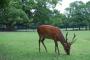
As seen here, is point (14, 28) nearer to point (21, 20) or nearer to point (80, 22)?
point (21, 20)

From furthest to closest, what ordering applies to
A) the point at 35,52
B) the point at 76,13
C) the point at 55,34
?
the point at 76,13 < the point at 35,52 < the point at 55,34

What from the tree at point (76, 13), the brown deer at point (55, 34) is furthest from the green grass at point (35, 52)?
the tree at point (76, 13)

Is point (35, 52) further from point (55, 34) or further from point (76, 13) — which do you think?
point (76, 13)

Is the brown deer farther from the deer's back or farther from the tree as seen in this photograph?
the tree

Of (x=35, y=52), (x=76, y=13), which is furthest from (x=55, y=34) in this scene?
(x=76, y=13)

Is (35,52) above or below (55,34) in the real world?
below

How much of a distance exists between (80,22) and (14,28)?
75.2 ft

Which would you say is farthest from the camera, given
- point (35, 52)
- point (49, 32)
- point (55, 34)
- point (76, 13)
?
point (76, 13)

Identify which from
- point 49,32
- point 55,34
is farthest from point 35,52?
point 55,34

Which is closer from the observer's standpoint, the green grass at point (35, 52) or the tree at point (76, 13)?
the green grass at point (35, 52)

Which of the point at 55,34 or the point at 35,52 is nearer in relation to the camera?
the point at 55,34

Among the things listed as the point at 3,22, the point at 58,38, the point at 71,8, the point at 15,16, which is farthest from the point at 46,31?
the point at 71,8

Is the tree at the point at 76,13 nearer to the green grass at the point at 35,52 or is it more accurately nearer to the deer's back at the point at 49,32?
the green grass at the point at 35,52

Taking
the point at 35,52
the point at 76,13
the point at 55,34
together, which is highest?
the point at 55,34
